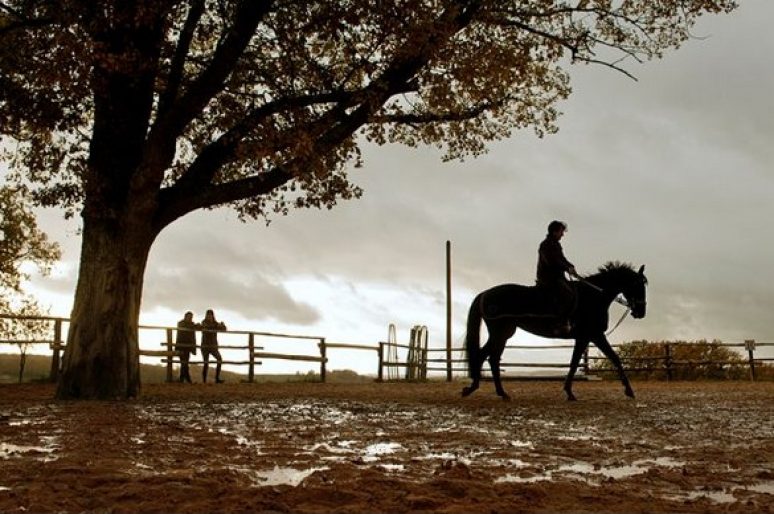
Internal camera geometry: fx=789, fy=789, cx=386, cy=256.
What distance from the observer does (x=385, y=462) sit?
538 centimetres

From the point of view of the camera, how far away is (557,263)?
12.6 m

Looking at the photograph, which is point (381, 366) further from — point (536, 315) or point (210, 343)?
point (536, 315)

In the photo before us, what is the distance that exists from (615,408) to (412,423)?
414 centimetres

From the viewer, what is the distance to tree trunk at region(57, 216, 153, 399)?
13.1m

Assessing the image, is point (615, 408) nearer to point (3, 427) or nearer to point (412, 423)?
point (412, 423)

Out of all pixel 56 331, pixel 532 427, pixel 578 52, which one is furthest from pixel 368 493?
pixel 56 331

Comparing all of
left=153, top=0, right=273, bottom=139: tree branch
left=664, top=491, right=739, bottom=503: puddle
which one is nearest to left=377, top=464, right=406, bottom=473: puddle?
left=664, top=491, right=739, bottom=503: puddle

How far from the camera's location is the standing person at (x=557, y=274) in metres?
12.6

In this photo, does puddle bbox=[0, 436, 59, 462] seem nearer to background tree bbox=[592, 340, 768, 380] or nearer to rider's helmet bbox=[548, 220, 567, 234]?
rider's helmet bbox=[548, 220, 567, 234]

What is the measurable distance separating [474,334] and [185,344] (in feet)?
36.5

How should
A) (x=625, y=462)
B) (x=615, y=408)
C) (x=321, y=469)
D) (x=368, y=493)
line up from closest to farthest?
(x=368, y=493) → (x=321, y=469) → (x=625, y=462) → (x=615, y=408)

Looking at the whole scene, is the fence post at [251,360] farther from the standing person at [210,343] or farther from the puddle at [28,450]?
the puddle at [28,450]

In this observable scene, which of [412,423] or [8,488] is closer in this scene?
[8,488]

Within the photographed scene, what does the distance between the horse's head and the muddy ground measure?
3620 millimetres
